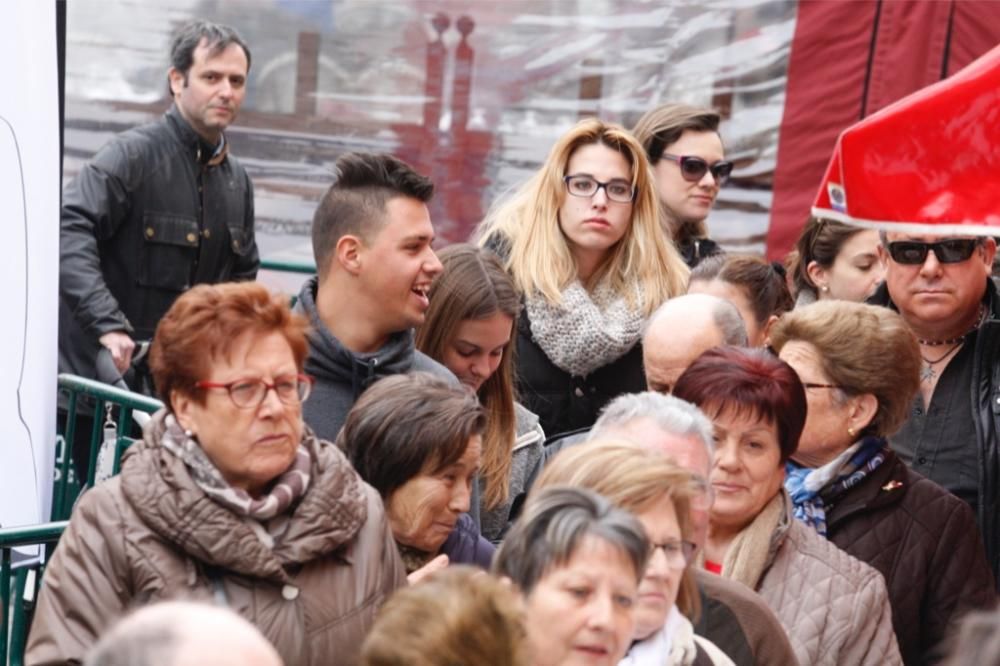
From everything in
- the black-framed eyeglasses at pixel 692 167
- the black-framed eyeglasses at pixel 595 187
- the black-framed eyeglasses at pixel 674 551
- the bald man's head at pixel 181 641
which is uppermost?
the black-framed eyeglasses at pixel 692 167

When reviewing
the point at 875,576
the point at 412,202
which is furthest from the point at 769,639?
the point at 412,202

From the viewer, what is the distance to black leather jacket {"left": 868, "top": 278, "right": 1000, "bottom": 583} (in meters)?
5.39

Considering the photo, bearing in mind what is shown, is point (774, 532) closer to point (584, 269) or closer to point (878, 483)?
point (878, 483)

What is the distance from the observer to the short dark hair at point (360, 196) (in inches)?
198

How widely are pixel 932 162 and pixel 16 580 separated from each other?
8.50ft

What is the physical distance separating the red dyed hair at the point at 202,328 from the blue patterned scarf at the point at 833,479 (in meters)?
→ 1.79

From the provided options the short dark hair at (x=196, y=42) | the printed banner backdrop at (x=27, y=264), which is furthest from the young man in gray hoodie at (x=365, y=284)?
the short dark hair at (x=196, y=42)

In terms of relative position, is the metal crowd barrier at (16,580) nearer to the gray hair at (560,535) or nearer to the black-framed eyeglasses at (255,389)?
the black-framed eyeglasses at (255,389)

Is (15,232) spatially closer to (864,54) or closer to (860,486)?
(860,486)

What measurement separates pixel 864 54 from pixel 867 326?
436cm

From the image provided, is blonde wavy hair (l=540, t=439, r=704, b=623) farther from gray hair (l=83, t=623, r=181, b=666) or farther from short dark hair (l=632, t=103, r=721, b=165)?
short dark hair (l=632, t=103, r=721, b=165)

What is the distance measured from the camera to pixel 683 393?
457cm

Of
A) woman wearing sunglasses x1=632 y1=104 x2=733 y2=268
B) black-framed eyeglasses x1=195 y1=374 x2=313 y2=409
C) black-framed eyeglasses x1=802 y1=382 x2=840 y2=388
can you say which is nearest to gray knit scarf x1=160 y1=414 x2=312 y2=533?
black-framed eyeglasses x1=195 y1=374 x2=313 y2=409

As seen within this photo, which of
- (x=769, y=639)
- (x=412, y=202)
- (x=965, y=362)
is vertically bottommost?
(x=769, y=639)
